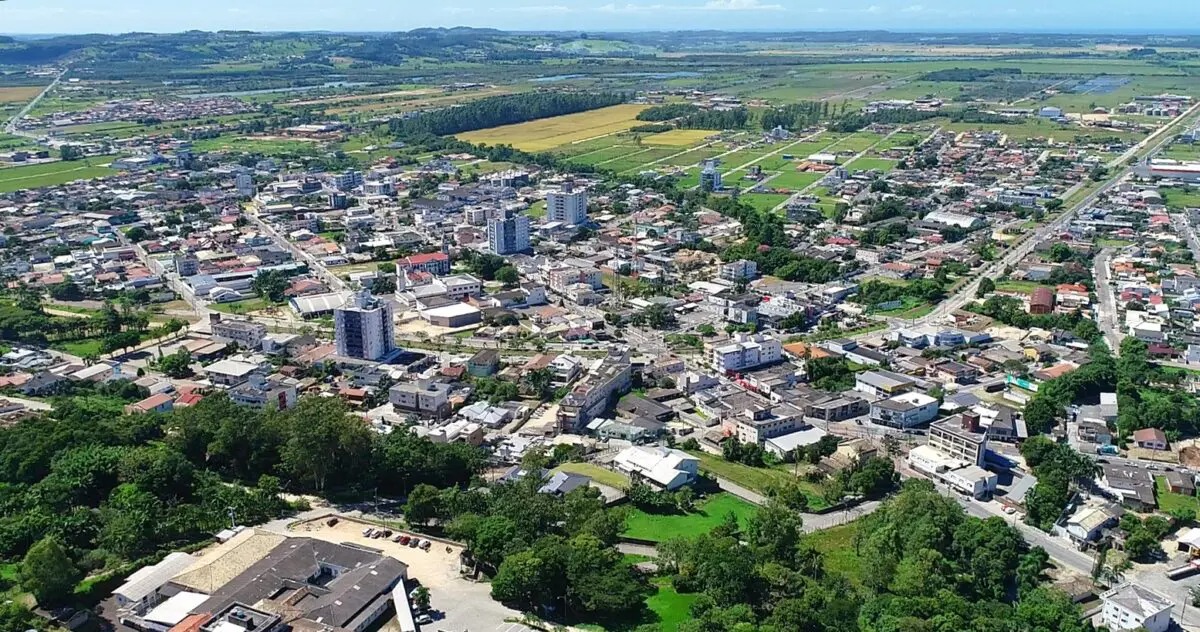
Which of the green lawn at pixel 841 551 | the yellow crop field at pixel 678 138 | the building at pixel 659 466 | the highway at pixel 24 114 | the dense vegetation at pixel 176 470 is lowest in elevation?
the green lawn at pixel 841 551

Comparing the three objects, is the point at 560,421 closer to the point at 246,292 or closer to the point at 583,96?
the point at 246,292

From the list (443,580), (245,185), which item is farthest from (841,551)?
(245,185)

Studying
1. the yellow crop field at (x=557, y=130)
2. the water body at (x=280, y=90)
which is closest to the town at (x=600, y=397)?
the yellow crop field at (x=557, y=130)

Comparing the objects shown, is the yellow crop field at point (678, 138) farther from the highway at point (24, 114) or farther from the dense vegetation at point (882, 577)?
the dense vegetation at point (882, 577)

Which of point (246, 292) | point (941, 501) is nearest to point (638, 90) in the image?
point (246, 292)

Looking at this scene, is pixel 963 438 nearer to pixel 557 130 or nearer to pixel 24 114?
pixel 557 130

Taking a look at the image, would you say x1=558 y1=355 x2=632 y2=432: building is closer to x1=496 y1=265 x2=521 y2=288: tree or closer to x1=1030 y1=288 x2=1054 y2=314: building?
x1=496 y1=265 x2=521 y2=288: tree
